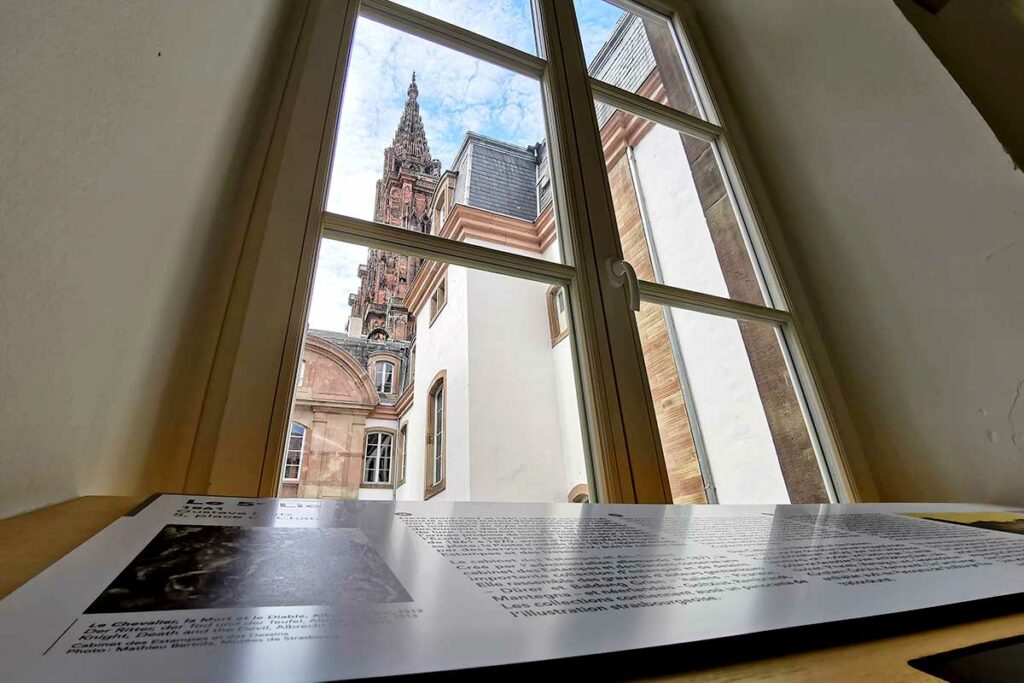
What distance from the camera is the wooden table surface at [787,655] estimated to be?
350 millimetres

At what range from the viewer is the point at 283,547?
1.56 feet

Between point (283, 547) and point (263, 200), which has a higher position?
point (263, 200)

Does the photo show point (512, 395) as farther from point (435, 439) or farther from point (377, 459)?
point (377, 459)

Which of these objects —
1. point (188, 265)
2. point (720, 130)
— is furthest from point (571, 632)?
point (720, 130)

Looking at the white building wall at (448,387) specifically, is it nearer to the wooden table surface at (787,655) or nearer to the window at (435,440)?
the window at (435,440)

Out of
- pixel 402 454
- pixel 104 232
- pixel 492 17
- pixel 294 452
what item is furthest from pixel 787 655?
pixel 492 17

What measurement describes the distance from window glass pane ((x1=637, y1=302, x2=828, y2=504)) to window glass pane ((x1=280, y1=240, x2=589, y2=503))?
1.19 ft

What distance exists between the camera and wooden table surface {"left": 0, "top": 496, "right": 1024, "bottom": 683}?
1.15ft

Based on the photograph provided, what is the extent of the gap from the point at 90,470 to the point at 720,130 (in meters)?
2.32

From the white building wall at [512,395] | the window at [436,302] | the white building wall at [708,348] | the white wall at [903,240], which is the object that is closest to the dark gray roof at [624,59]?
the white building wall at [708,348]

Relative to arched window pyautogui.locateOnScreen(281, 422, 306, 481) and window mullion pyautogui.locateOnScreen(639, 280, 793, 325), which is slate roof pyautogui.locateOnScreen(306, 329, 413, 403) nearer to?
arched window pyautogui.locateOnScreen(281, 422, 306, 481)

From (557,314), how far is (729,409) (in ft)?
2.84

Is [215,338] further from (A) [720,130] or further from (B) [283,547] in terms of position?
(A) [720,130]

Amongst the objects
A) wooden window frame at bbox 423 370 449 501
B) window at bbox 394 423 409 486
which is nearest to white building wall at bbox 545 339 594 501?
wooden window frame at bbox 423 370 449 501
